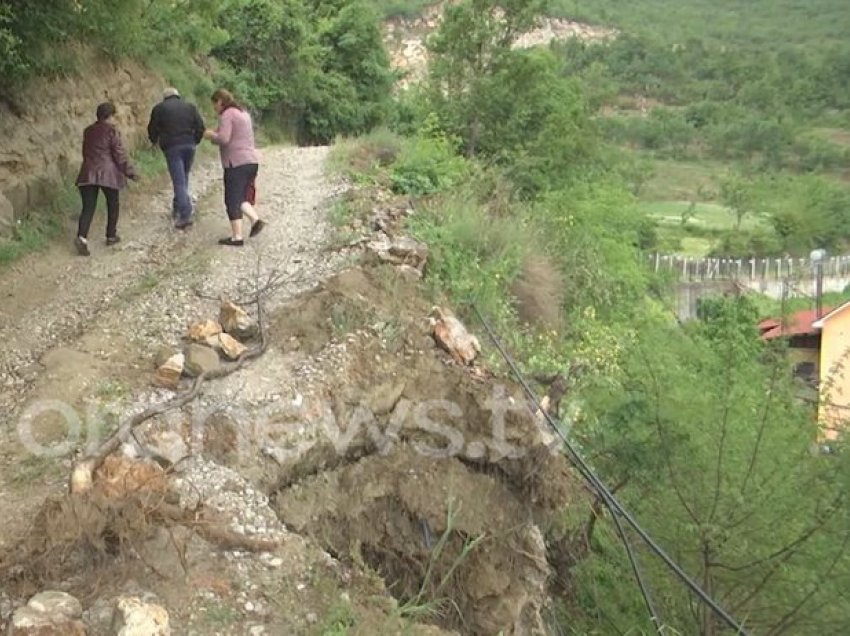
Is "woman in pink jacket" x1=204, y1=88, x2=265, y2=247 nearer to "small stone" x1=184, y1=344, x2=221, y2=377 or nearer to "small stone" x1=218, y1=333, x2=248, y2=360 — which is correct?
"small stone" x1=218, y1=333, x2=248, y2=360

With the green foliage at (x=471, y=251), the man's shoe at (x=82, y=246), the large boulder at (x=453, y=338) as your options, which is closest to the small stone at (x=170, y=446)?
the large boulder at (x=453, y=338)

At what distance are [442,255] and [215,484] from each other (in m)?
4.46

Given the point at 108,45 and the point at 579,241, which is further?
the point at 579,241

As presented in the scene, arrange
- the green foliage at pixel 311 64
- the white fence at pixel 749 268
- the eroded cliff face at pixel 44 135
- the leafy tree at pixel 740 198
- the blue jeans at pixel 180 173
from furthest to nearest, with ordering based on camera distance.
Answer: the leafy tree at pixel 740 198
the white fence at pixel 749 268
the green foliage at pixel 311 64
the blue jeans at pixel 180 173
the eroded cliff face at pixel 44 135

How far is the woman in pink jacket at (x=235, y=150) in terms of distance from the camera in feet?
26.8

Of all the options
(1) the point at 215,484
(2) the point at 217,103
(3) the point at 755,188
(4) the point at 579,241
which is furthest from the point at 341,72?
(3) the point at 755,188

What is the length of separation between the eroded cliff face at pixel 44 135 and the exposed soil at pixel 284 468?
3.17 feet

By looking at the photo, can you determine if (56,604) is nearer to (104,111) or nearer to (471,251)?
(104,111)

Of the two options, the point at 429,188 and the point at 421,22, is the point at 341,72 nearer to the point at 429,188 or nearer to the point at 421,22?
the point at 429,188

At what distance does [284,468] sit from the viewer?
540cm

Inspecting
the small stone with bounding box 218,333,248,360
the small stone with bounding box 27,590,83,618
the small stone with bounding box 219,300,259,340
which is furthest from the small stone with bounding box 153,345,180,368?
the small stone with bounding box 27,590,83,618

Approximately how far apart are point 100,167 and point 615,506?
5.72 metres

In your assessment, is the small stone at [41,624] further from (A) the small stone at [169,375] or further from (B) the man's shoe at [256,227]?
(B) the man's shoe at [256,227]

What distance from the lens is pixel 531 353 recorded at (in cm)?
894
